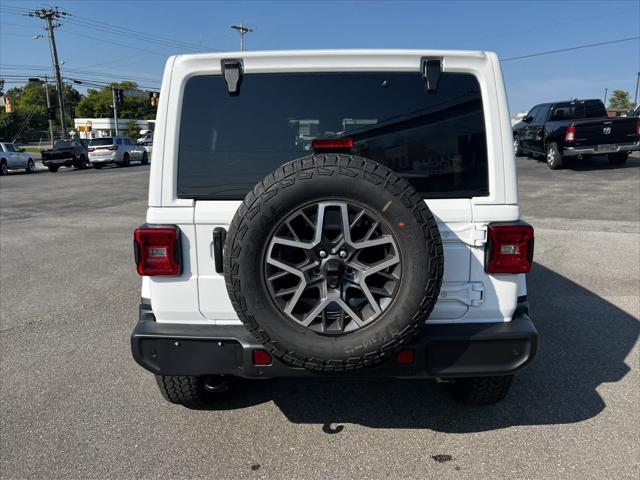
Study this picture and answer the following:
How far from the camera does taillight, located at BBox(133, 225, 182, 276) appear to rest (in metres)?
2.59

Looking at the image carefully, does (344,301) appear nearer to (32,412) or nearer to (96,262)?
(32,412)

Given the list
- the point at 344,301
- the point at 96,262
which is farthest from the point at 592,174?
Result: the point at 344,301

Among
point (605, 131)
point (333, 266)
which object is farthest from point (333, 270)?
point (605, 131)

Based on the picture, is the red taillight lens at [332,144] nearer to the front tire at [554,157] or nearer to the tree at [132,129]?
the front tire at [554,157]

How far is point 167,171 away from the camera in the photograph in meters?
2.61

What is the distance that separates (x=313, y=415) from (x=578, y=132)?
49.4 ft

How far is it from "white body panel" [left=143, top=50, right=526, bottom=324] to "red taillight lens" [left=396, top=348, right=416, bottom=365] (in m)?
0.32

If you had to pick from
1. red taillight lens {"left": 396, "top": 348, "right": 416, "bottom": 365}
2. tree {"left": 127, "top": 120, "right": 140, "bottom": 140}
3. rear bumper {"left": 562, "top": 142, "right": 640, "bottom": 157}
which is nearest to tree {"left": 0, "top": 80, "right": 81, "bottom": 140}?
tree {"left": 127, "top": 120, "right": 140, "bottom": 140}

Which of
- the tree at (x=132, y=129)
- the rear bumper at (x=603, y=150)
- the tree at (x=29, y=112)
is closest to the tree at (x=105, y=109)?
the tree at (x=29, y=112)

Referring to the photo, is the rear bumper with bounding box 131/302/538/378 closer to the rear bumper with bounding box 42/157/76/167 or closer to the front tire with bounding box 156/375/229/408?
the front tire with bounding box 156/375/229/408

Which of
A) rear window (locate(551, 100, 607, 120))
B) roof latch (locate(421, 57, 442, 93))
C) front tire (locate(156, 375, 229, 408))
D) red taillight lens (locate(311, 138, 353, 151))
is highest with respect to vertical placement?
rear window (locate(551, 100, 607, 120))

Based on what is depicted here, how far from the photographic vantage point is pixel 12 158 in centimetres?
2700

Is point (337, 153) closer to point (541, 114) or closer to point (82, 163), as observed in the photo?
point (541, 114)

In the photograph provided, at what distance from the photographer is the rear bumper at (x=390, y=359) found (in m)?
2.57
